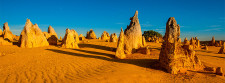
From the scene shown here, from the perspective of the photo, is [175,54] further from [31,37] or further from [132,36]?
[31,37]

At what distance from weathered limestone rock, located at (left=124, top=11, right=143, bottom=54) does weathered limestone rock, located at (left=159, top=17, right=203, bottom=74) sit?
509 cm

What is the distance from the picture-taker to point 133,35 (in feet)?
38.4

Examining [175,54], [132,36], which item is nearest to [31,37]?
[132,36]

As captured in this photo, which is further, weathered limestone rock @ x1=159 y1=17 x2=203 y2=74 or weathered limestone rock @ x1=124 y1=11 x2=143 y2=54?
weathered limestone rock @ x1=124 y1=11 x2=143 y2=54

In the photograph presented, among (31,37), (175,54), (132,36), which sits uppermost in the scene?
(132,36)

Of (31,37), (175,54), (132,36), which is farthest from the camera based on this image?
(31,37)

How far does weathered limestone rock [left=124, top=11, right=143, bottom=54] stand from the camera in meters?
11.3

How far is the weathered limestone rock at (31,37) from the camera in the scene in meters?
12.4

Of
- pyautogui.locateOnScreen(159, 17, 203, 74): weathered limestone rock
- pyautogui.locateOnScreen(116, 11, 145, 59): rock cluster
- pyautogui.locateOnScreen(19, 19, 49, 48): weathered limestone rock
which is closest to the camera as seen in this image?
pyautogui.locateOnScreen(159, 17, 203, 74): weathered limestone rock

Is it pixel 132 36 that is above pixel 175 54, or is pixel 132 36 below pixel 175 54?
above

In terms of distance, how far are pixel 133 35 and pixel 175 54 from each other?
610 centimetres

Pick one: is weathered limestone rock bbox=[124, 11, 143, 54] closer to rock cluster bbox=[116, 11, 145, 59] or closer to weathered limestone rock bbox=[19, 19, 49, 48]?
rock cluster bbox=[116, 11, 145, 59]

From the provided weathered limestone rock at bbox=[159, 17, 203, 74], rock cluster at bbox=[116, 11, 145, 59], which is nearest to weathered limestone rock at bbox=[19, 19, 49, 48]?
rock cluster at bbox=[116, 11, 145, 59]

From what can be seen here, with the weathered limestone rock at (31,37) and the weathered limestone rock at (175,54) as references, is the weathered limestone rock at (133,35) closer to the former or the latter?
the weathered limestone rock at (175,54)
